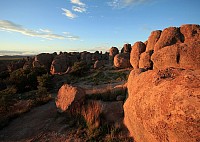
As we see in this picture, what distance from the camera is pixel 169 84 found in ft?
11.8

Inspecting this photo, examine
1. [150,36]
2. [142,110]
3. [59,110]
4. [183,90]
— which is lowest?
[59,110]

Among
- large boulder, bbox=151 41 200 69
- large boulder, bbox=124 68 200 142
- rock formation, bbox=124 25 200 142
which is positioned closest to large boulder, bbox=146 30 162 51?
large boulder, bbox=151 41 200 69

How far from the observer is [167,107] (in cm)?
336

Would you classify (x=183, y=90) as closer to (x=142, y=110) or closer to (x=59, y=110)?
(x=142, y=110)

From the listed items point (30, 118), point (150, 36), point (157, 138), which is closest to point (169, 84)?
point (157, 138)

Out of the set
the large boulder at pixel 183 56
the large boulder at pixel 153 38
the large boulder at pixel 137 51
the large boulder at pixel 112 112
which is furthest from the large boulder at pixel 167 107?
the large boulder at pixel 137 51

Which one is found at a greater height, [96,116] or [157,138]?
[157,138]

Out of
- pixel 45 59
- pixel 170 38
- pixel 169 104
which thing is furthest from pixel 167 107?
pixel 45 59

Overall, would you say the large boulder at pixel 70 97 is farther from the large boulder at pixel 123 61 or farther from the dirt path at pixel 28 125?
the large boulder at pixel 123 61

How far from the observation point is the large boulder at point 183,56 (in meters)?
5.76

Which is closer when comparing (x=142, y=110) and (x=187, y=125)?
(x=187, y=125)

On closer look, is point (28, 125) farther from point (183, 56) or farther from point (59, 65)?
point (59, 65)

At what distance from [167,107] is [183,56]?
3.35 metres

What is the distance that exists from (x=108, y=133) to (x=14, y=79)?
18494 millimetres
